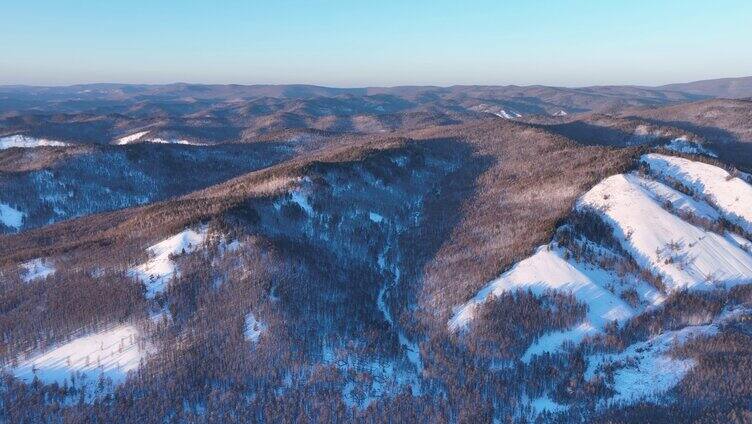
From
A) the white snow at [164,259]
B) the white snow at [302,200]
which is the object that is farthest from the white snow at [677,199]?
the white snow at [164,259]

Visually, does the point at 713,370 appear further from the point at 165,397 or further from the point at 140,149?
the point at 140,149

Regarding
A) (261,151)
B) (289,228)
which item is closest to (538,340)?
(289,228)

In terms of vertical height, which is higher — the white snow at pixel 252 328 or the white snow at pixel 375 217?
the white snow at pixel 375 217

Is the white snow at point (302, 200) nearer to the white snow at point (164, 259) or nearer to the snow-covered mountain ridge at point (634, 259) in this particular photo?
the white snow at point (164, 259)

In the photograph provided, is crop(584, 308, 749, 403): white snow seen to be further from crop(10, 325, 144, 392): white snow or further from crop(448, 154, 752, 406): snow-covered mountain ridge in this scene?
crop(10, 325, 144, 392): white snow

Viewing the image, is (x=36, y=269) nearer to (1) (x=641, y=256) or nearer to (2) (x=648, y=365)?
(2) (x=648, y=365)

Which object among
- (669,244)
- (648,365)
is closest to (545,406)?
(648,365)
